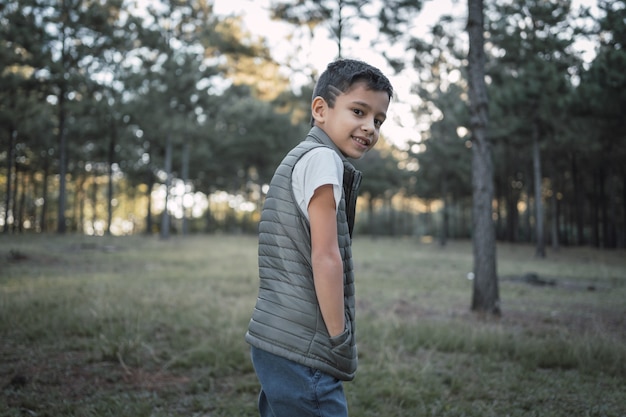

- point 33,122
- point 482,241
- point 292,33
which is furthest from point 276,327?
point 33,122

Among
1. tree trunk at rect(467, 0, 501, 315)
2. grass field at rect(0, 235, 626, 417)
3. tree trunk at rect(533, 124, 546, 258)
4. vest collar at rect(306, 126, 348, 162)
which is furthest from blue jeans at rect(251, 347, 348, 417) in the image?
tree trunk at rect(533, 124, 546, 258)

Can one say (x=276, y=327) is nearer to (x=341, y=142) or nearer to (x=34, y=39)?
(x=341, y=142)

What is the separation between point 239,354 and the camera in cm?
477

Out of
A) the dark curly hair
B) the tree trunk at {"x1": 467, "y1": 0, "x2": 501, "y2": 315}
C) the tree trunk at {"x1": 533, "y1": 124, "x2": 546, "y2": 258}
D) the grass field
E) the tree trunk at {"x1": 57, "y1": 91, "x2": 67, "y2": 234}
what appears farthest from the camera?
the tree trunk at {"x1": 57, "y1": 91, "x2": 67, "y2": 234}

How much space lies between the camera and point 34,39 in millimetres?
21297

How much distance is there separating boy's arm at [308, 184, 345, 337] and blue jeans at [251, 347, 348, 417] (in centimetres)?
23

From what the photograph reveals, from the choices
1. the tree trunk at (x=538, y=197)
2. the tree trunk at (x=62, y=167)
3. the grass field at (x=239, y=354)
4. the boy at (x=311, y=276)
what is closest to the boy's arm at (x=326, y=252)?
the boy at (x=311, y=276)

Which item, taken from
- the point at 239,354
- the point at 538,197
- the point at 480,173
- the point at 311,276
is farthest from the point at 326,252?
the point at 538,197

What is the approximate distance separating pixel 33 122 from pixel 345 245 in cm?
2870

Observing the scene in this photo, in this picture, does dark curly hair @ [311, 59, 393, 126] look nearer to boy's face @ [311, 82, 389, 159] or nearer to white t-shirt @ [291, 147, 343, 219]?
boy's face @ [311, 82, 389, 159]

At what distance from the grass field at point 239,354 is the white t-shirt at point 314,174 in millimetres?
2460

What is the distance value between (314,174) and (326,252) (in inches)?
10.3

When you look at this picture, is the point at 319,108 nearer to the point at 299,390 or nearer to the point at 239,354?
the point at 299,390

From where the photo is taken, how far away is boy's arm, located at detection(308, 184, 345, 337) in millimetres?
1565
